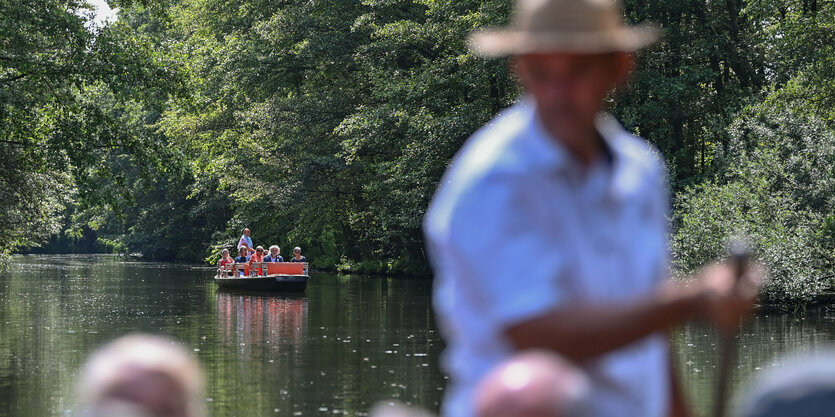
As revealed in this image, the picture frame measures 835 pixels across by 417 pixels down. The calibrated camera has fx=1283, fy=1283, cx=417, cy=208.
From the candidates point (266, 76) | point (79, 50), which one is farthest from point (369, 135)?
point (79, 50)

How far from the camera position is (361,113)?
35.4m

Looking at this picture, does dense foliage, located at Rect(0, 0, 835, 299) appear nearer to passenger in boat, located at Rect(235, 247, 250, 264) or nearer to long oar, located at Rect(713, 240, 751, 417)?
passenger in boat, located at Rect(235, 247, 250, 264)

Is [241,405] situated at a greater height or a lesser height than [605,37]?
lesser

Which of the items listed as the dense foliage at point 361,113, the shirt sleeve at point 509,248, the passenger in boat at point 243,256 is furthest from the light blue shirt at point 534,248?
the passenger in boat at point 243,256

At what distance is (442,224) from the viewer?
2.32 m

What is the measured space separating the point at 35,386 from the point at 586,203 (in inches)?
486

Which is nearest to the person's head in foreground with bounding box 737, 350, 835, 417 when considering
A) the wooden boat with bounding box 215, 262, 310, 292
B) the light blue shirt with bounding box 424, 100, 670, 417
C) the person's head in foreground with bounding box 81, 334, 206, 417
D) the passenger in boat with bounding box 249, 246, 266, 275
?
the light blue shirt with bounding box 424, 100, 670, 417

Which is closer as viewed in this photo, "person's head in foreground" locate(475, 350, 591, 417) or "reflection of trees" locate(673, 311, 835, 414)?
"person's head in foreground" locate(475, 350, 591, 417)

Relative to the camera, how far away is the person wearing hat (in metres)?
2.25

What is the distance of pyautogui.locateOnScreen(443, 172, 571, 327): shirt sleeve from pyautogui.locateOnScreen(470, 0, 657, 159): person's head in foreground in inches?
6.7

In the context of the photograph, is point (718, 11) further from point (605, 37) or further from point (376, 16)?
point (605, 37)

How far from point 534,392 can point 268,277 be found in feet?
105

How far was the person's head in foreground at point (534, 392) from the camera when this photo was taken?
5.63 ft

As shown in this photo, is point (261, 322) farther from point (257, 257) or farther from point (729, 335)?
point (729, 335)
